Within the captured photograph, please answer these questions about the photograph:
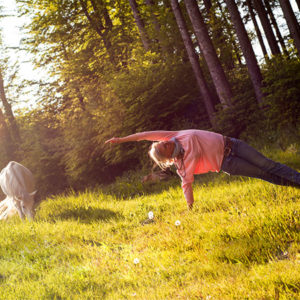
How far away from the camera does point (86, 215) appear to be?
857 cm

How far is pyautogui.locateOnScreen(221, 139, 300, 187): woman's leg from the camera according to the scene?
487cm

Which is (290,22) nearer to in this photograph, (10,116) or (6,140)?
(6,140)

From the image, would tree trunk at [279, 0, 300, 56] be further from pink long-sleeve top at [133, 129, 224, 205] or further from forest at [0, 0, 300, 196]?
pink long-sleeve top at [133, 129, 224, 205]

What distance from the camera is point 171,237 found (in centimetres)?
514

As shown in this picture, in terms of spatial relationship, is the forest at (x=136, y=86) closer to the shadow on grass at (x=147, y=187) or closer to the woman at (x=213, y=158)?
the shadow on grass at (x=147, y=187)

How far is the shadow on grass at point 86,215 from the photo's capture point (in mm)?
7816

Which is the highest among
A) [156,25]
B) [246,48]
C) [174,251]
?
[156,25]

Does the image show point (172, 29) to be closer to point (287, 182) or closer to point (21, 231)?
point (21, 231)

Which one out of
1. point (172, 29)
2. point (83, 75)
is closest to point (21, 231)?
point (83, 75)

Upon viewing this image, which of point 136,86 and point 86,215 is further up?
point 136,86

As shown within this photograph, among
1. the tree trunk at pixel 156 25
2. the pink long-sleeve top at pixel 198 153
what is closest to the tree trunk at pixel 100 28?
the tree trunk at pixel 156 25

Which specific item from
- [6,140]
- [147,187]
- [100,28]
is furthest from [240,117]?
[6,140]

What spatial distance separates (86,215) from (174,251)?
4324mm

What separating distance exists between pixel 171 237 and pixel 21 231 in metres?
4.71
